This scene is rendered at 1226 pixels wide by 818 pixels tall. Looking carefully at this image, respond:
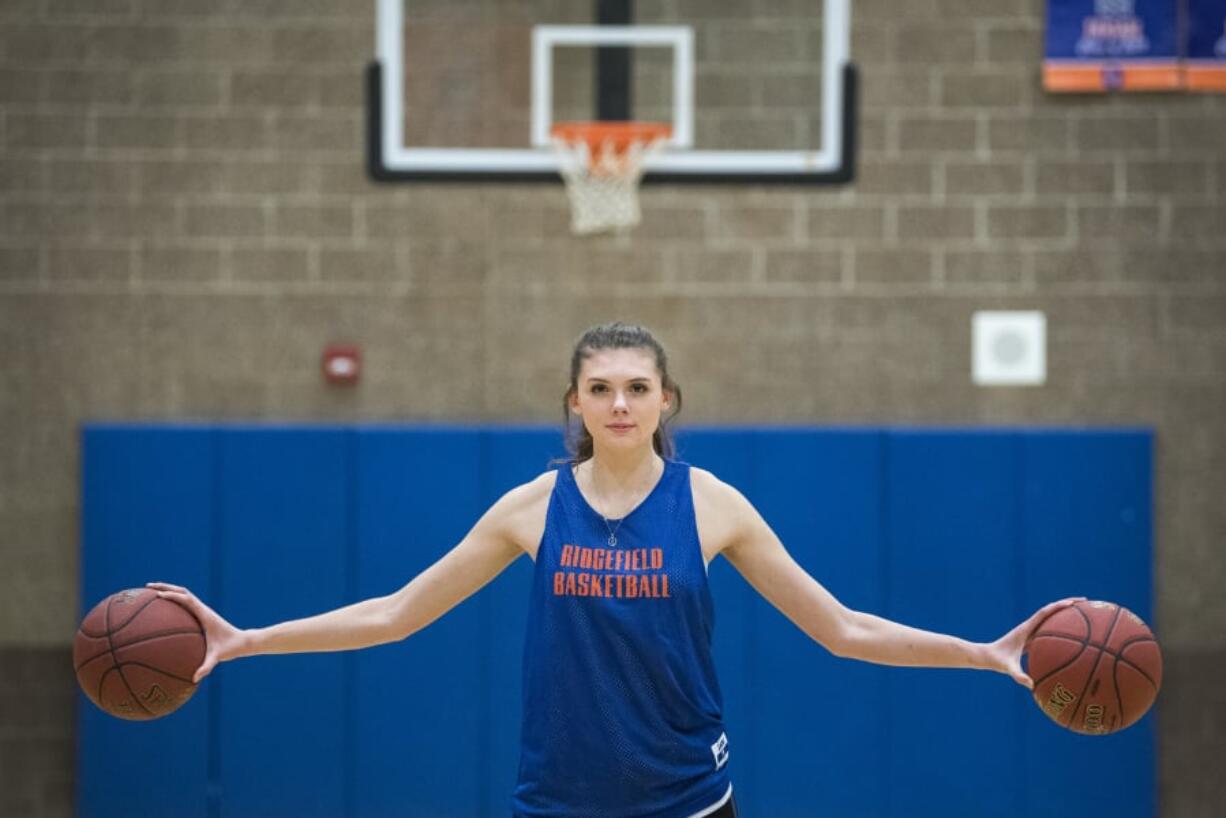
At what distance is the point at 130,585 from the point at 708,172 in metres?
3.10

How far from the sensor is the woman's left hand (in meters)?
3.39

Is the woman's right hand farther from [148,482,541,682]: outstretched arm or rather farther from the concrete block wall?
the concrete block wall

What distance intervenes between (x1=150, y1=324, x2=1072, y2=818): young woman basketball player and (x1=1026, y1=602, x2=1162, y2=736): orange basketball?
0.21 ft

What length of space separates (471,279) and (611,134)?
89cm

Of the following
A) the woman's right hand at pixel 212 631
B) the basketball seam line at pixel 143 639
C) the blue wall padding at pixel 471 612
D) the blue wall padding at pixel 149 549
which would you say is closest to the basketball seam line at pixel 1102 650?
the woman's right hand at pixel 212 631

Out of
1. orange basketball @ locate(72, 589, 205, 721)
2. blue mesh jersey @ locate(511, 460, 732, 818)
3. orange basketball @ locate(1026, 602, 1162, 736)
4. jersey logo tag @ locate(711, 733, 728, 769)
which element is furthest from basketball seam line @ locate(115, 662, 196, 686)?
orange basketball @ locate(1026, 602, 1162, 736)

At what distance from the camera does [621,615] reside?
10.7ft

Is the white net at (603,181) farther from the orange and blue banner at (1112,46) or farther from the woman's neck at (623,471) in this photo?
the woman's neck at (623,471)

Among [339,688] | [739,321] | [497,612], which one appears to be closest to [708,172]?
[739,321]

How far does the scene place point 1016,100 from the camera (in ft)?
22.0

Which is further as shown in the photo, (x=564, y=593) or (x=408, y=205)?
(x=408, y=205)

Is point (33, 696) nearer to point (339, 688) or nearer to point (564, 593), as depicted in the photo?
point (339, 688)

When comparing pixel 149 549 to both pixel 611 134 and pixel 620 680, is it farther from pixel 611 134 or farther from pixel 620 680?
pixel 620 680

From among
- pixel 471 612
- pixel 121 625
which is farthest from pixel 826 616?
pixel 471 612
